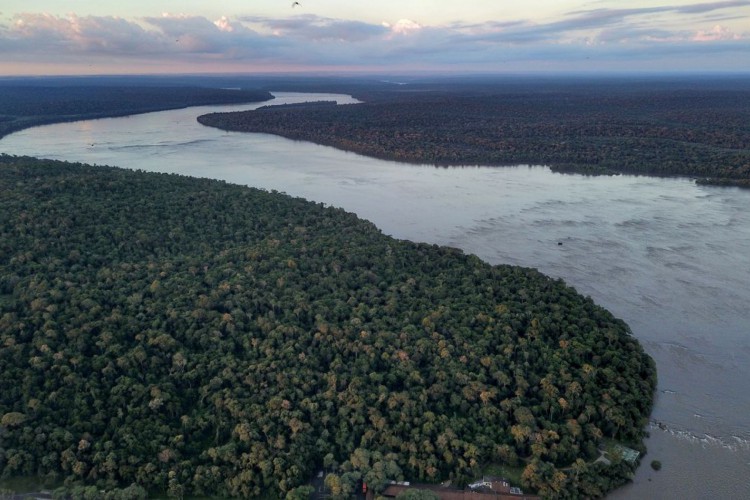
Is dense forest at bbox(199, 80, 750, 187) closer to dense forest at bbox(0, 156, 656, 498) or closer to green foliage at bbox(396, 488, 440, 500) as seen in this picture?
dense forest at bbox(0, 156, 656, 498)

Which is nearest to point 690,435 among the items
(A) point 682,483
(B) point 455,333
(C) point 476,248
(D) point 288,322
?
(A) point 682,483

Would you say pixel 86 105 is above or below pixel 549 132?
above

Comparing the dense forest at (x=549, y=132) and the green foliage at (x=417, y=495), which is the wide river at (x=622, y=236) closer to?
the dense forest at (x=549, y=132)

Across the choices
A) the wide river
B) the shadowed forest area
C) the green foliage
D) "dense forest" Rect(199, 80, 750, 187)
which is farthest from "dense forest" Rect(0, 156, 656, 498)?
the shadowed forest area

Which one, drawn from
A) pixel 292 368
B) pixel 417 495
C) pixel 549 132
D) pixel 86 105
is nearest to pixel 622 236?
pixel 292 368

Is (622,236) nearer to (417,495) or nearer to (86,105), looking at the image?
(417,495)

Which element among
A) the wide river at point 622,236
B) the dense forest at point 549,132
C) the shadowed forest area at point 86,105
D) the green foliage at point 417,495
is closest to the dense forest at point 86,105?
the shadowed forest area at point 86,105
